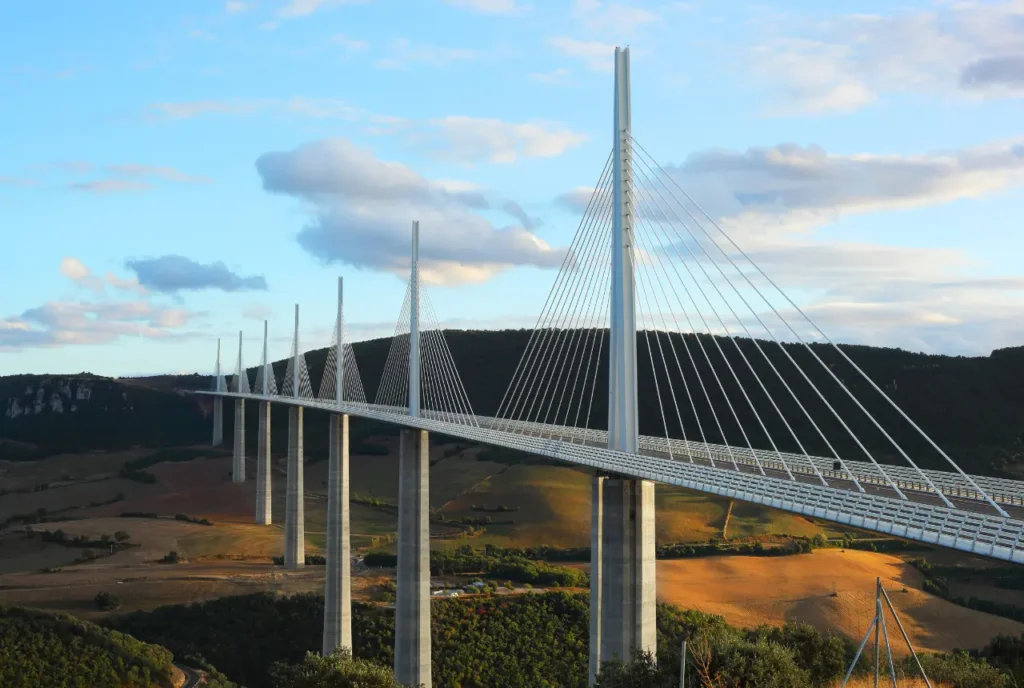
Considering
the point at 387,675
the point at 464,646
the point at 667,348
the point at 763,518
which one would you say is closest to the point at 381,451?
the point at 667,348

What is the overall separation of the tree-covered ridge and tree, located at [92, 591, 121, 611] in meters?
9.43

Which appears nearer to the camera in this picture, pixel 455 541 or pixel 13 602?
pixel 13 602

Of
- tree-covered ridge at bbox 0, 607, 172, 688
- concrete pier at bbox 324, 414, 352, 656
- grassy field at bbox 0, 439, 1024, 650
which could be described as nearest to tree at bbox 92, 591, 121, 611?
grassy field at bbox 0, 439, 1024, 650

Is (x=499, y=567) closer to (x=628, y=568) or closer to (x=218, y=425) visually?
(x=628, y=568)

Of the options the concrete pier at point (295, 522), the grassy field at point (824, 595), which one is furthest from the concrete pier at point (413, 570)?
the concrete pier at point (295, 522)

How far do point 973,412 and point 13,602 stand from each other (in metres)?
70.2

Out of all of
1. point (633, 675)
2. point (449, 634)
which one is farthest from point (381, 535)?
point (633, 675)

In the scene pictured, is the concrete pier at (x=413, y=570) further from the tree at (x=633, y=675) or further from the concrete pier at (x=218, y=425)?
the concrete pier at (x=218, y=425)

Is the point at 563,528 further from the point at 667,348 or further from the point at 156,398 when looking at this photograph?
the point at 156,398

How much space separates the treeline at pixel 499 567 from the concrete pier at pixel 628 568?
24.7 meters

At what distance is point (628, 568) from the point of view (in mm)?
22266

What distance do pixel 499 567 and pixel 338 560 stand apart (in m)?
9.44

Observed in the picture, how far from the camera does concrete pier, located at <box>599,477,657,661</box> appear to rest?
874 inches

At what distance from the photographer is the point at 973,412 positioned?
79.1 meters
